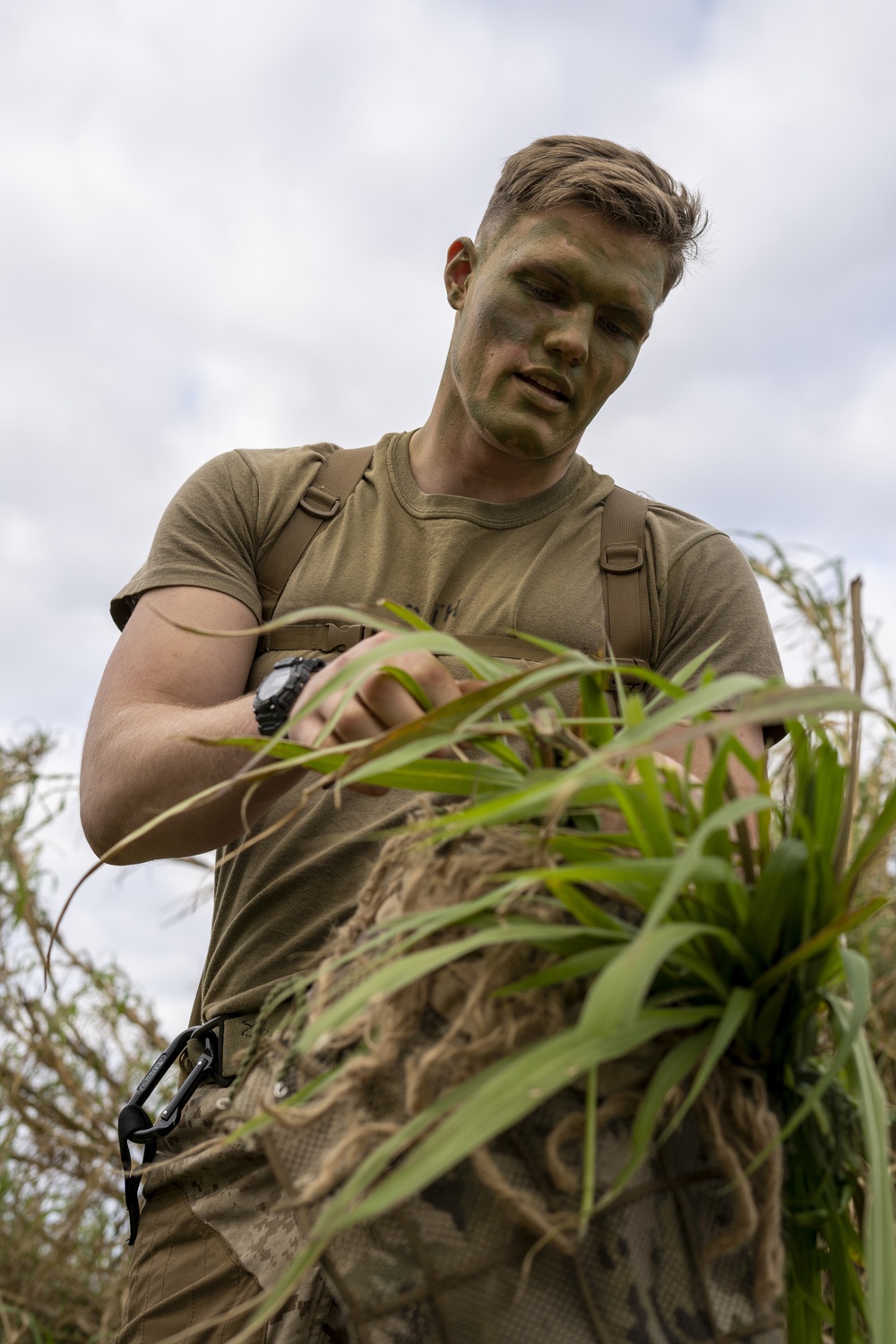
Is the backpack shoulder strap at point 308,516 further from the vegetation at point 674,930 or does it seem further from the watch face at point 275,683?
the vegetation at point 674,930

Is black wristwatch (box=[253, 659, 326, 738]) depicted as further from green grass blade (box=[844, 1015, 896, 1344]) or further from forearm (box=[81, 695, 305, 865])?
green grass blade (box=[844, 1015, 896, 1344])

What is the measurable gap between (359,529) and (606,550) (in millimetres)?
360

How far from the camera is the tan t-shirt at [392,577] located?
4.74 ft

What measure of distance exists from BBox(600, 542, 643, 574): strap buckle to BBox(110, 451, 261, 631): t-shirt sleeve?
0.50 meters

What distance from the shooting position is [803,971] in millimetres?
730

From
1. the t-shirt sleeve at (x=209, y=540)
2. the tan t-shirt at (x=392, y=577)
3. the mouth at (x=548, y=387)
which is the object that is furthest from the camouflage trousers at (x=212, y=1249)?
the mouth at (x=548, y=387)

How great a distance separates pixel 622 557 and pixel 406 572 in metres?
0.31

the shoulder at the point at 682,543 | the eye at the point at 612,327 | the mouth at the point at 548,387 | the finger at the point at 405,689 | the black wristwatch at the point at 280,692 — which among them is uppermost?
the eye at the point at 612,327

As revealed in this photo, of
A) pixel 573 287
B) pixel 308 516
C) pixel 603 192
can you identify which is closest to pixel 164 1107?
pixel 308 516

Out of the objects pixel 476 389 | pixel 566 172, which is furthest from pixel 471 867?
pixel 566 172

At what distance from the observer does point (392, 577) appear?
1622 mm

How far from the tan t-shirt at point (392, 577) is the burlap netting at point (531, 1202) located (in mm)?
650

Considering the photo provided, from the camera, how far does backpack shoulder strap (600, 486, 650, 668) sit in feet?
5.12

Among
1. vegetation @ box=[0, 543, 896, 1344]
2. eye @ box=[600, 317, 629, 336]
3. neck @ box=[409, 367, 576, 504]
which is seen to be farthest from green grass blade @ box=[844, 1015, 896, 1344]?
eye @ box=[600, 317, 629, 336]
